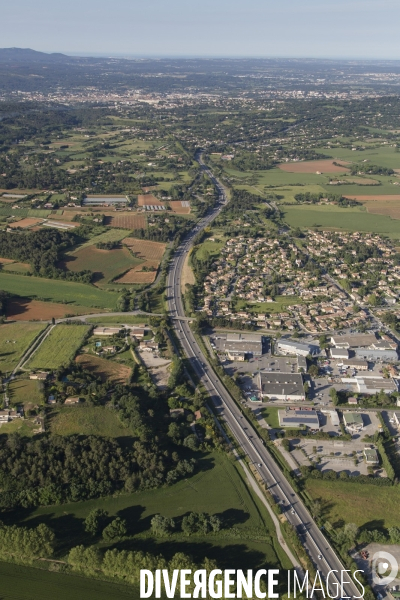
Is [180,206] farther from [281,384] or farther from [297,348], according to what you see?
[281,384]

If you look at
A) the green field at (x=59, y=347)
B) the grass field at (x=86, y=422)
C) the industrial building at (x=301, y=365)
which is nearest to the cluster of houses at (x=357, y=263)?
the industrial building at (x=301, y=365)

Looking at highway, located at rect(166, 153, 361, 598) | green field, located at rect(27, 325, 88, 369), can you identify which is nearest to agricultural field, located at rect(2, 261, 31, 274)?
Result: green field, located at rect(27, 325, 88, 369)

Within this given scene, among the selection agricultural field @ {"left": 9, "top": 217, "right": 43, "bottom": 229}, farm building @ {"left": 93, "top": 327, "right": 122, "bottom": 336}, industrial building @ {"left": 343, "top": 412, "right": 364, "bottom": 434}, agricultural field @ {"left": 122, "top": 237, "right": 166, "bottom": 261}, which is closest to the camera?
industrial building @ {"left": 343, "top": 412, "right": 364, "bottom": 434}

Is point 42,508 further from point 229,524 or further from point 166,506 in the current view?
point 229,524

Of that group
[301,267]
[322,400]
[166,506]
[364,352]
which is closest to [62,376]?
[166,506]

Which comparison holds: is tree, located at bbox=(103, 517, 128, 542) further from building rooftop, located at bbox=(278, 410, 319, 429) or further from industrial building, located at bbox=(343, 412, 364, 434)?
industrial building, located at bbox=(343, 412, 364, 434)

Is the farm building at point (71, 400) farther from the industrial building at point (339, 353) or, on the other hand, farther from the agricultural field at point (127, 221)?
the agricultural field at point (127, 221)

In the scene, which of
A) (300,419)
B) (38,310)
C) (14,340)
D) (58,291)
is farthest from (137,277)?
(300,419)
